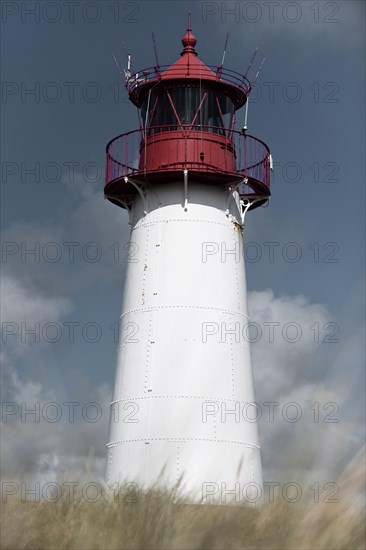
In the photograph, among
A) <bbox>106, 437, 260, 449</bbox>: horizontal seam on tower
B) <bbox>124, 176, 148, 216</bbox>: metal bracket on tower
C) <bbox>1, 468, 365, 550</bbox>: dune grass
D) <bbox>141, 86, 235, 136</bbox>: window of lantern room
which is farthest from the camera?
<bbox>141, 86, 235, 136</bbox>: window of lantern room

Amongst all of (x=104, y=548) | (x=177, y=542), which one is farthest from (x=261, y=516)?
(x=104, y=548)

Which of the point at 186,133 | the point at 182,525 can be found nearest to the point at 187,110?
the point at 186,133

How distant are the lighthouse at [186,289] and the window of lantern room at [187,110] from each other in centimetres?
3

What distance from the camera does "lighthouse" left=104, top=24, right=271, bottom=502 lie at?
2112cm

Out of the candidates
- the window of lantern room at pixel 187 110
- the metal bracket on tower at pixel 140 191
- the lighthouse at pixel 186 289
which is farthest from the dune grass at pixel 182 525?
the window of lantern room at pixel 187 110

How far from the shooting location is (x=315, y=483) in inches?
228

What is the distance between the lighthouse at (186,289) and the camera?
21125 millimetres

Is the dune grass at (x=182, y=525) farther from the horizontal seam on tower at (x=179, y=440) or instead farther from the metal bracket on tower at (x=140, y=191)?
the metal bracket on tower at (x=140, y=191)

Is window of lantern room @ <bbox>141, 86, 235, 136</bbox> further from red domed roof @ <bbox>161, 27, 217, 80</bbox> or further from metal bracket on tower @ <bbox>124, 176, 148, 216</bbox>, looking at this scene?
metal bracket on tower @ <bbox>124, 176, 148, 216</bbox>

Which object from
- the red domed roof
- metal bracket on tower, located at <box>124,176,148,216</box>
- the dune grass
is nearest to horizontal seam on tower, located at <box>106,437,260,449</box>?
metal bracket on tower, located at <box>124,176,148,216</box>

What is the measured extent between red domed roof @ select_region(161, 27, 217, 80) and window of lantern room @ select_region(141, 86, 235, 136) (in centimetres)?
33

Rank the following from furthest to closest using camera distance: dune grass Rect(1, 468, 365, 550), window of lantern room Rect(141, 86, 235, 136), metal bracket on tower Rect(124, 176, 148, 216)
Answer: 1. window of lantern room Rect(141, 86, 235, 136)
2. metal bracket on tower Rect(124, 176, 148, 216)
3. dune grass Rect(1, 468, 365, 550)

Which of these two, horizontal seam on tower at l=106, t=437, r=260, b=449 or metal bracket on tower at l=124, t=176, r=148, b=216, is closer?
horizontal seam on tower at l=106, t=437, r=260, b=449

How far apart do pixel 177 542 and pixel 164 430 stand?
14822 millimetres
